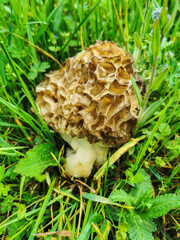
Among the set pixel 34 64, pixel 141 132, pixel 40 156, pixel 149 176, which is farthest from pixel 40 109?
pixel 149 176

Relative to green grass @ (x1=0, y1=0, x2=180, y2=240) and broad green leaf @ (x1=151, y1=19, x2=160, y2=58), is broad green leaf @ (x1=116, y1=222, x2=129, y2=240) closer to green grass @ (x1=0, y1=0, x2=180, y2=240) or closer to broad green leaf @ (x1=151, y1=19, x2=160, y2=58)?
green grass @ (x1=0, y1=0, x2=180, y2=240)

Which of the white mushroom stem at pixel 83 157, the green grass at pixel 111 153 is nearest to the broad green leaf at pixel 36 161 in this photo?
the green grass at pixel 111 153

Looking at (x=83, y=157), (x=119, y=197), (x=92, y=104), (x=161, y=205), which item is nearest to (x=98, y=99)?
(x=92, y=104)

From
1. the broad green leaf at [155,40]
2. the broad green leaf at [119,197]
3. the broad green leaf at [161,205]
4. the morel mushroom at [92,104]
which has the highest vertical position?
the broad green leaf at [155,40]

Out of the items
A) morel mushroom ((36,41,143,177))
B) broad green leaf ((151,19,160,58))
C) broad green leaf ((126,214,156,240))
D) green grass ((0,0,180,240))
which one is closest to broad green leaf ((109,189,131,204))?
green grass ((0,0,180,240))

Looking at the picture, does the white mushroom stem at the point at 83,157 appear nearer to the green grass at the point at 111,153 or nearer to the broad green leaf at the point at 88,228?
the green grass at the point at 111,153

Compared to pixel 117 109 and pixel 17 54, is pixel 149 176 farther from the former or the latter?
pixel 17 54
